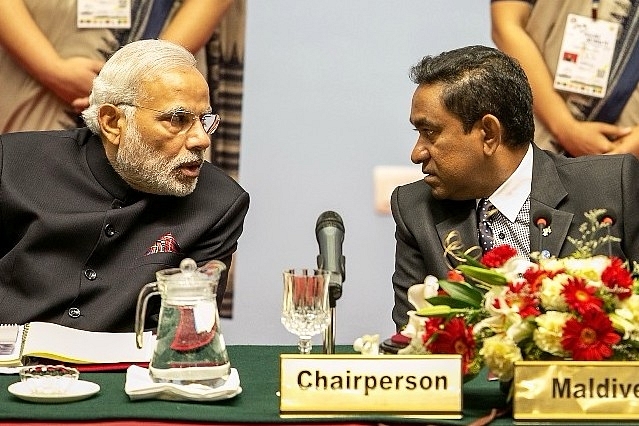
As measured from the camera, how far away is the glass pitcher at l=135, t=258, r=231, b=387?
2154 millimetres

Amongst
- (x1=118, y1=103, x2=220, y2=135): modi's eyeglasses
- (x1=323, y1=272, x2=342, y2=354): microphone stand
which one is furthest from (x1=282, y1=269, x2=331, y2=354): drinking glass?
(x1=118, y1=103, x2=220, y2=135): modi's eyeglasses

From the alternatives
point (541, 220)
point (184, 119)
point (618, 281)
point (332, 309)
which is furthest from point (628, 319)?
point (184, 119)

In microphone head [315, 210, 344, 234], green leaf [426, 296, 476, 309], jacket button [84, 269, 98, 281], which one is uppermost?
microphone head [315, 210, 344, 234]

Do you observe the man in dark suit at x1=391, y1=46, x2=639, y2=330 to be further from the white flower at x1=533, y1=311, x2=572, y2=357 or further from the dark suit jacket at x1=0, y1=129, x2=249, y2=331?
the white flower at x1=533, y1=311, x2=572, y2=357

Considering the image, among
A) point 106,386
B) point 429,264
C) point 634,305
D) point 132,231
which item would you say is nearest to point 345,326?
point 429,264

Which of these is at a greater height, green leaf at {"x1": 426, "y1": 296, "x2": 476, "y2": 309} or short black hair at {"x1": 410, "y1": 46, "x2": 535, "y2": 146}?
short black hair at {"x1": 410, "y1": 46, "x2": 535, "y2": 146}

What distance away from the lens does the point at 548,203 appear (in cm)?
314

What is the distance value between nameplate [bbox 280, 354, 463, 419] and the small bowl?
462 millimetres

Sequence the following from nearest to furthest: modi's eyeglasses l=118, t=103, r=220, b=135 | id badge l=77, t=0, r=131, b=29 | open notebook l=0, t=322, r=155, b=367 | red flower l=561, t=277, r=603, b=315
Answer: red flower l=561, t=277, r=603, b=315
open notebook l=0, t=322, r=155, b=367
modi's eyeglasses l=118, t=103, r=220, b=135
id badge l=77, t=0, r=131, b=29

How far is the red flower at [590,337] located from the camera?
196cm

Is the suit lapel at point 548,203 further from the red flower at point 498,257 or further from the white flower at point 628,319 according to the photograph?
the white flower at point 628,319

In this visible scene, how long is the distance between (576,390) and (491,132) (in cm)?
131

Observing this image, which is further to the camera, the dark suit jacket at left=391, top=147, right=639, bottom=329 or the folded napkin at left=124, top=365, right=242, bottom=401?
the dark suit jacket at left=391, top=147, right=639, bottom=329

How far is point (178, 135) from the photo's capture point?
123 inches
